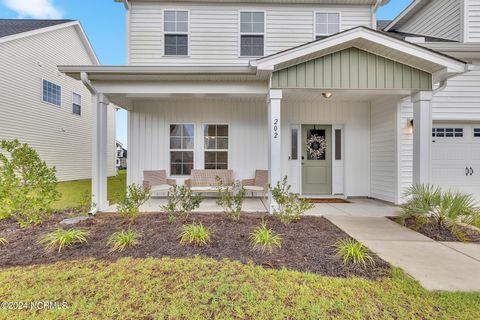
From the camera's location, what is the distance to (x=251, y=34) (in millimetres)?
7707

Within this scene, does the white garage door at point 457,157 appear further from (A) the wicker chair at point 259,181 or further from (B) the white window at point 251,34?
(B) the white window at point 251,34

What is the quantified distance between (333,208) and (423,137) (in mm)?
2489

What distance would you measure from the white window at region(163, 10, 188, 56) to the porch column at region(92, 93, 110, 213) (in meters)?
3.05

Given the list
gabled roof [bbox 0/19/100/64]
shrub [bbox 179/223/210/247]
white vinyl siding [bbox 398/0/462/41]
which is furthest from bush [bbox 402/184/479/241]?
gabled roof [bbox 0/19/100/64]

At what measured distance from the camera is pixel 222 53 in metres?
7.66

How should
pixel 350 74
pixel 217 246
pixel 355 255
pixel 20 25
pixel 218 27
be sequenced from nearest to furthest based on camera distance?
pixel 355 255
pixel 217 246
pixel 350 74
pixel 218 27
pixel 20 25

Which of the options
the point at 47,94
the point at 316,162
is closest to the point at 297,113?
the point at 316,162

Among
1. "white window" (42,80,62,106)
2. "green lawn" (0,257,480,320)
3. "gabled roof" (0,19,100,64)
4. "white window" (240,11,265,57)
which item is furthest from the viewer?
"white window" (42,80,62,106)

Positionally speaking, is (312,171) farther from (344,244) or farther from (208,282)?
(208,282)

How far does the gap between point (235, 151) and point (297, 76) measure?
10.1 feet

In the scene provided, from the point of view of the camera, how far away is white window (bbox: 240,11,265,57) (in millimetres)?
7719

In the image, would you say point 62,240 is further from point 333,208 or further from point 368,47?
point 368,47

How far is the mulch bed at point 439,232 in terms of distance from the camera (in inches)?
155

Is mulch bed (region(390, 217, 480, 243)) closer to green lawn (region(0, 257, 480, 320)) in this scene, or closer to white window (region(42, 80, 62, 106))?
green lawn (region(0, 257, 480, 320))
